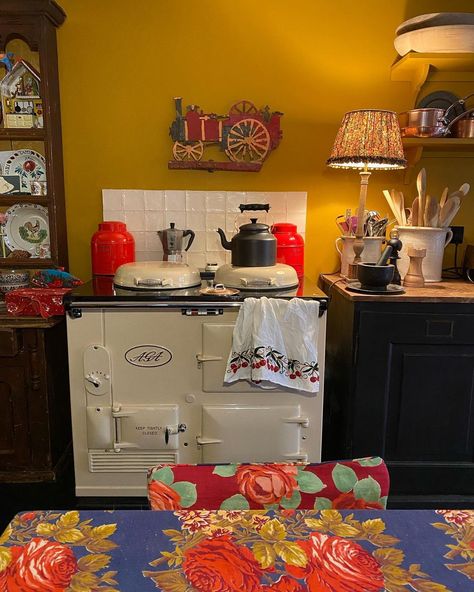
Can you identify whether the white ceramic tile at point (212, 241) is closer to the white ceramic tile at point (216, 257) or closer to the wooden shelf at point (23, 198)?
the white ceramic tile at point (216, 257)

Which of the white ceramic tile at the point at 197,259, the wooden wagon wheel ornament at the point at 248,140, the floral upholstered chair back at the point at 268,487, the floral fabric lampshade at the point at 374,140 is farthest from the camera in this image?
the white ceramic tile at the point at 197,259

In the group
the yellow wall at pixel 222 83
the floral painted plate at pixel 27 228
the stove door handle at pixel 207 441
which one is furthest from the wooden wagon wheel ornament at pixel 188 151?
the stove door handle at pixel 207 441

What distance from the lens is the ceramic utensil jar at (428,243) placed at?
2.23 meters

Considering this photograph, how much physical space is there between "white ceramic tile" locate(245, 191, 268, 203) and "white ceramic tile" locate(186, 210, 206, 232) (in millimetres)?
233

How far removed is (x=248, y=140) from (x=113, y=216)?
0.75m

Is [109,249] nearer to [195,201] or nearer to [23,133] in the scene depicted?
[195,201]

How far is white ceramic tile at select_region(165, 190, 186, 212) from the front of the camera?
8.23 feet

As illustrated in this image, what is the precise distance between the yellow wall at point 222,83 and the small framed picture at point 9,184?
228 mm

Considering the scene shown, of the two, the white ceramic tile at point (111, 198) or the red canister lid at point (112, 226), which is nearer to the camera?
the red canister lid at point (112, 226)

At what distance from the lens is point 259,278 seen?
2.02m

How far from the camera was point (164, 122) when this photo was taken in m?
2.47

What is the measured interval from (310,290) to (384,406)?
1.80ft

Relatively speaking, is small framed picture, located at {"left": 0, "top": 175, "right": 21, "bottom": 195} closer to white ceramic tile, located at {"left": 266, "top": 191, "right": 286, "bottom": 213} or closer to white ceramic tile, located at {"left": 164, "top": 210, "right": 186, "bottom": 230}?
white ceramic tile, located at {"left": 164, "top": 210, "right": 186, "bottom": 230}

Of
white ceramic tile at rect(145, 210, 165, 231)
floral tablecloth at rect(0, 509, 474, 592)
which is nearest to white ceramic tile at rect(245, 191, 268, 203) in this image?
white ceramic tile at rect(145, 210, 165, 231)
